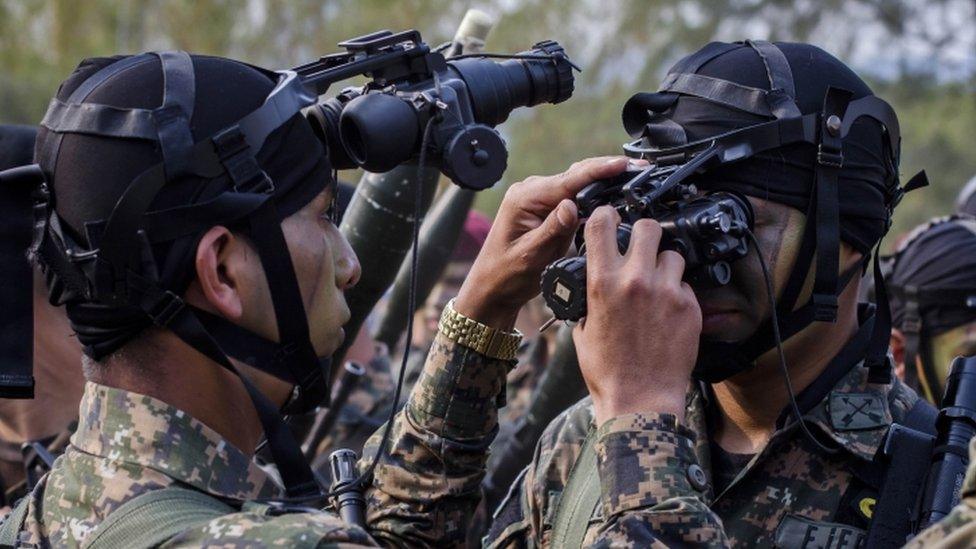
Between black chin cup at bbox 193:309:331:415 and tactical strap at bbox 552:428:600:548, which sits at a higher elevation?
black chin cup at bbox 193:309:331:415

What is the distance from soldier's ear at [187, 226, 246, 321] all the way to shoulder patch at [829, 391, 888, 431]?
1.57 m

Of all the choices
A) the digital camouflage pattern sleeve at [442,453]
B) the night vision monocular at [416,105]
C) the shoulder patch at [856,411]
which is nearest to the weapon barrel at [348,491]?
the digital camouflage pattern sleeve at [442,453]

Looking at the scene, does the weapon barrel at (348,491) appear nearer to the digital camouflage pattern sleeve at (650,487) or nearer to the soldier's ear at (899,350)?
the digital camouflage pattern sleeve at (650,487)

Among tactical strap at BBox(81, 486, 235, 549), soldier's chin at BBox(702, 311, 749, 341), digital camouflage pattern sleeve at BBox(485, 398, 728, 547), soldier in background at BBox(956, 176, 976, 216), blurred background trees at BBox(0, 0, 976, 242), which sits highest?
blurred background trees at BBox(0, 0, 976, 242)

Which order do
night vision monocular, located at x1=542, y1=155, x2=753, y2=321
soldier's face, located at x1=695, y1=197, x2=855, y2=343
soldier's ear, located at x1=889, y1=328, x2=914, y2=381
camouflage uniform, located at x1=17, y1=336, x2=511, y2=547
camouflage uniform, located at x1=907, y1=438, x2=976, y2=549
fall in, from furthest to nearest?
soldier's ear, located at x1=889, y1=328, x2=914, y2=381, soldier's face, located at x1=695, y1=197, x2=855, y2=343, night vision monocular, located at x1=542, y1=155, x2=753, y2=321, camouflage uniform, located at x1=17, y1=336, x2=511, y2=547, camouflage uniform, located at x1=907, y1=438, x2=976, y2=549

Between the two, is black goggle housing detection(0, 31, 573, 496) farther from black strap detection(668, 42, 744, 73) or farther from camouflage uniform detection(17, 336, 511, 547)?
black strap detection(668, 42, 744, 73)

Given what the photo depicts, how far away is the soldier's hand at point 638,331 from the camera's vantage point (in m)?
3.02

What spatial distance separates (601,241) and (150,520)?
3.89 ft

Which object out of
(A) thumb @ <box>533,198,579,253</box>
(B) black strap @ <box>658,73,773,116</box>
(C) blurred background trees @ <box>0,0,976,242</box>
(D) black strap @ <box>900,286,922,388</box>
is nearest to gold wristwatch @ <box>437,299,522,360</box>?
(A) thumb @ <box>533,198,579,253</box>

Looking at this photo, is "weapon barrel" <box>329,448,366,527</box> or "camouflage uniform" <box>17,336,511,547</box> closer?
"camouflage uniform" <box>17,336,511,547</box>

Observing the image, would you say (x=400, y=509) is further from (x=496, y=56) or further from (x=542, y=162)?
(x=542, y=162)

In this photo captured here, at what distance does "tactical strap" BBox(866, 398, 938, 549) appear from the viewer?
3.15 meters

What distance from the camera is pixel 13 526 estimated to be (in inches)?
116

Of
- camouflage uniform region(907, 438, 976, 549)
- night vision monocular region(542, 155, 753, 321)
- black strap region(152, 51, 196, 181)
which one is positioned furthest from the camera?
night vision monocular region(542, 155, 753, 321)
